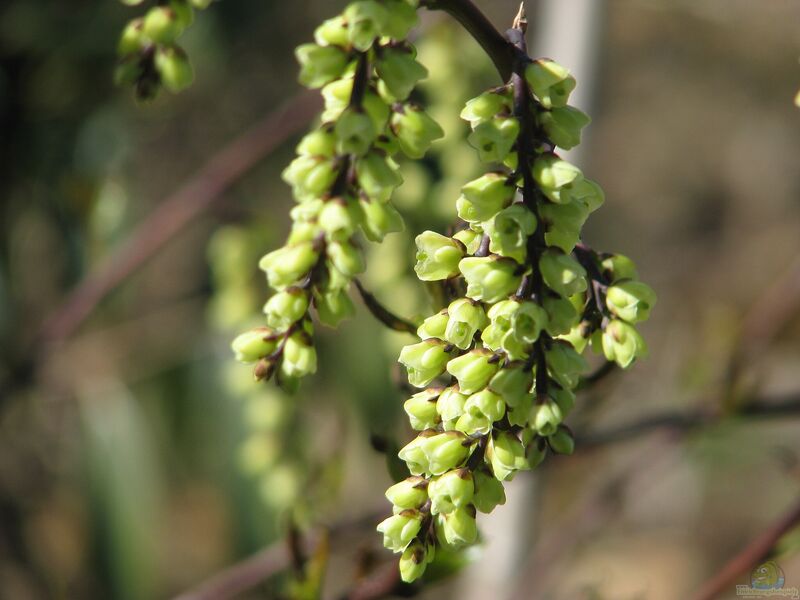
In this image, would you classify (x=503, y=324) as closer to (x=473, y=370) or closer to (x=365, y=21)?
(x=473, y=370)

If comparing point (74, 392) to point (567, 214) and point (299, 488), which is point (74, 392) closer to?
point (299, 488)

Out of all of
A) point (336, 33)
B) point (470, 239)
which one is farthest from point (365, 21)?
Result: point (470, 239)

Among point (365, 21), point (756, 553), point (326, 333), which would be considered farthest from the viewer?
point (326, 333)

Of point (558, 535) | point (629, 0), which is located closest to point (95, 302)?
point (558, 535)

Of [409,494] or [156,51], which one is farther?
[156,51]

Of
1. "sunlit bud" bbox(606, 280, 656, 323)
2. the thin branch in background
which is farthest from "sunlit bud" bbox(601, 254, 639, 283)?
the thin branch in background

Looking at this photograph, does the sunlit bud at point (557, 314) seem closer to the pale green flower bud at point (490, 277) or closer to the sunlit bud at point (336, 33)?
the pale green flower bud at point (490, 277)

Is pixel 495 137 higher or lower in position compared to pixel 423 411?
higher
